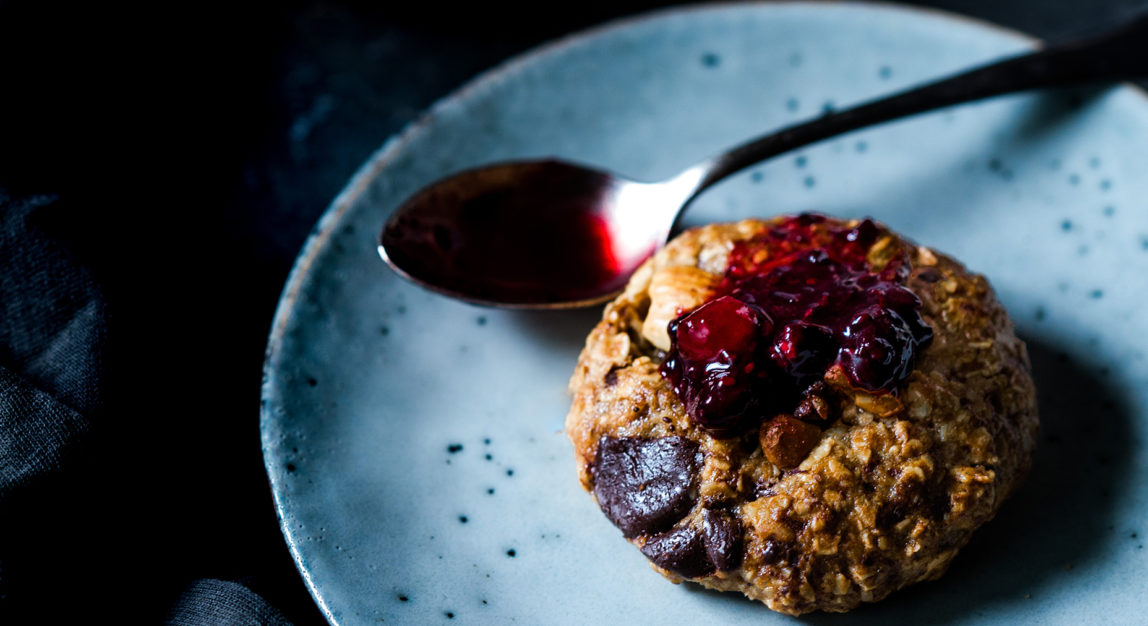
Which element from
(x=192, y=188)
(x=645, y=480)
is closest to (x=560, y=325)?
(x=645, y=480)

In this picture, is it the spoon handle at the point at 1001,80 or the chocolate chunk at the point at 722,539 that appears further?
the spoon handle at the point at 1001,80

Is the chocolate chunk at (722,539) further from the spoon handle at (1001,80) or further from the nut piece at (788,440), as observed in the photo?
the spoon handle at (1001,80)

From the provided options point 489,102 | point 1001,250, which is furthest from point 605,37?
point 1001,250

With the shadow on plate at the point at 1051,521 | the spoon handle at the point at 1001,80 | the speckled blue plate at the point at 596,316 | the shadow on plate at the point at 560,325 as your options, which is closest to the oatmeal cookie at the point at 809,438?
the shadow on plate at the point at 1051,521

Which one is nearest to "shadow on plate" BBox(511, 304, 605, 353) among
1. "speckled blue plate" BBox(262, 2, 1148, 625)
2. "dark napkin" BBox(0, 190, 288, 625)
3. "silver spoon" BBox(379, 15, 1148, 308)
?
→ "speckled blue plate" BBox(262, 2, 1148, 625)

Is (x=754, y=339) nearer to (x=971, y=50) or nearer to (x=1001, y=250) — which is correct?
(x=1001, y=250)

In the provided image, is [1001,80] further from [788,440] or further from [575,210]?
[788,440]
